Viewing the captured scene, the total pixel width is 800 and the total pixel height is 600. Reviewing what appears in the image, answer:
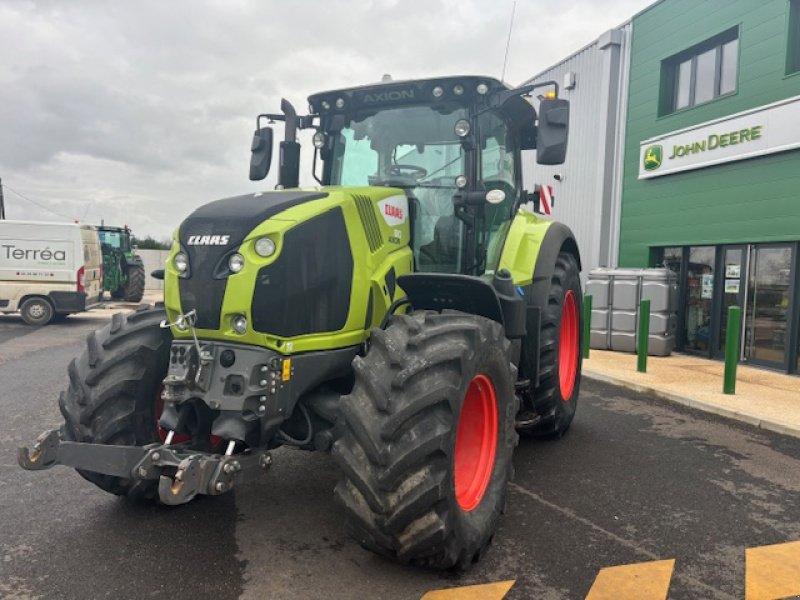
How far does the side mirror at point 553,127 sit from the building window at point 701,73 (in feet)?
24.8

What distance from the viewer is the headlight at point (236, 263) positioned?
3127 millimetres

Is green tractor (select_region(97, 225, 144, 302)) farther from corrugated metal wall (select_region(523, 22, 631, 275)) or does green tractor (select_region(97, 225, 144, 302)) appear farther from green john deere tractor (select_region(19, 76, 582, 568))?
green john deere tractor (select_region(19, 76, 582, 568))

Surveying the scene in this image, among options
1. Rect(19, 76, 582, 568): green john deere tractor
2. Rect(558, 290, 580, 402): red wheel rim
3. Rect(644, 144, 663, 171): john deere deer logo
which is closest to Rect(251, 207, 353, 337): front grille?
Rect(19, 76, 582, 568): green john deere tractor

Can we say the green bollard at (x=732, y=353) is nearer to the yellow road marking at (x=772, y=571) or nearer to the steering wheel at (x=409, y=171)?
the yellow road marking at (x=772, y=571)

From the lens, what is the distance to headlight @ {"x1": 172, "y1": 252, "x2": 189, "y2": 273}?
3.28 metres

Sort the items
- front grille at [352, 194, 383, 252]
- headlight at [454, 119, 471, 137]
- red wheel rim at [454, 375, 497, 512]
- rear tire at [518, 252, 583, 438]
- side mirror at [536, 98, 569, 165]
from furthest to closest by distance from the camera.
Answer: rear tire at [518, 252, 583, 438] < side mirror at [536, 98, 569, 165] < headlight at [454, 119, 471, 137] < front grille at [352, 194, 383, 252] < red wheel rim at [454, 375, 497, 512]

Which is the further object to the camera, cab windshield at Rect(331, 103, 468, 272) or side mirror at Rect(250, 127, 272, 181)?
side mirror at Rect(250, 127, 272, 181)

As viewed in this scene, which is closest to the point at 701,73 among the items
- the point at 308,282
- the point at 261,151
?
the point at 261,151

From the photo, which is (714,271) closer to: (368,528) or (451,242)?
(451,242)

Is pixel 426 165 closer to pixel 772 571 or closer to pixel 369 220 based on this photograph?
pixel 369 220

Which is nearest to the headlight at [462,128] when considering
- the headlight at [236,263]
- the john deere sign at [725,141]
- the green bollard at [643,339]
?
the headlight at [236,263]

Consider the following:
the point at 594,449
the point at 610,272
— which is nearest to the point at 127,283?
the point at 610,272

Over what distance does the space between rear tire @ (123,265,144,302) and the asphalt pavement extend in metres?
16.4

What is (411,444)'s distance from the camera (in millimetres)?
2785
